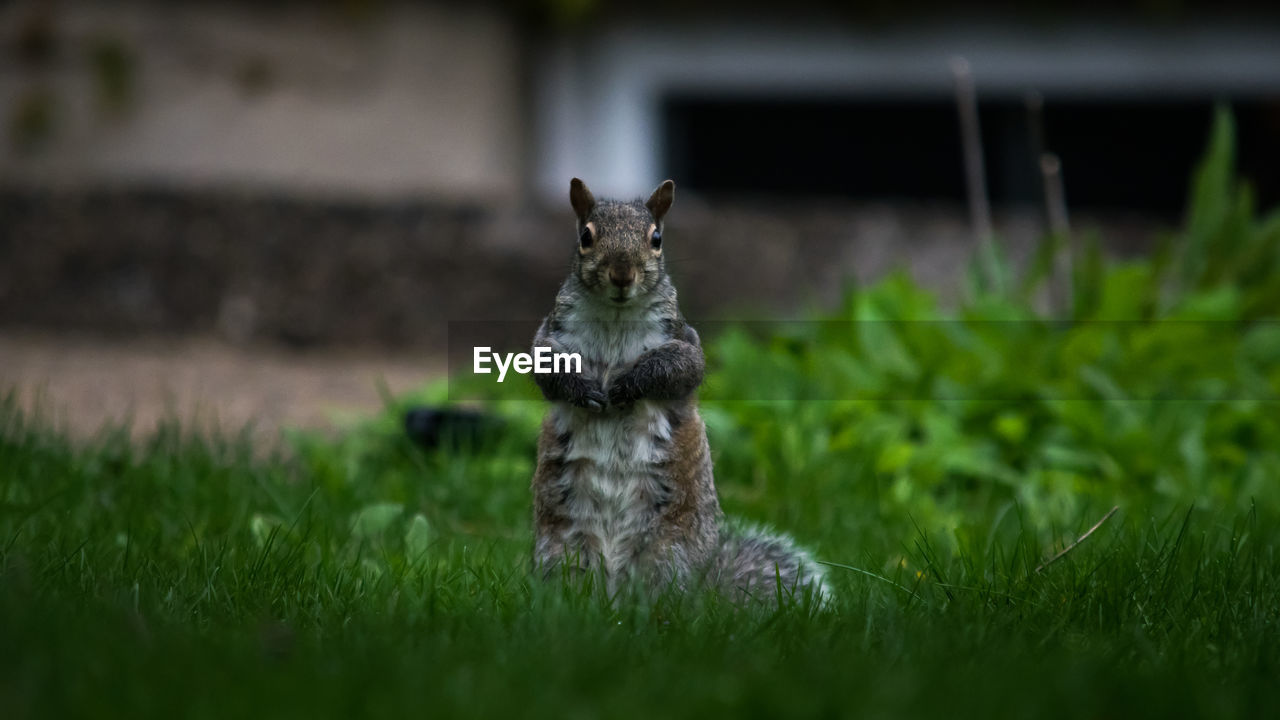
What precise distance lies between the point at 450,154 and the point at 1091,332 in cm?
350

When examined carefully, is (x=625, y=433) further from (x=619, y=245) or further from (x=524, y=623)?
(x=524, y=623)

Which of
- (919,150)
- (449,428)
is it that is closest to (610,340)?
(449,428)

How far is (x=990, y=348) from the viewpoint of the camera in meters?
3.94

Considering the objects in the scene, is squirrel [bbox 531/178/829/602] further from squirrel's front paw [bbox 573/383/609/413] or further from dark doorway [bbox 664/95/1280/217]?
dark doorway [bbox 664/95/1280/217]

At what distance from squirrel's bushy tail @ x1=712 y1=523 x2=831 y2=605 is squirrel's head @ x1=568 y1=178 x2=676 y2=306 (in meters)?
0.59

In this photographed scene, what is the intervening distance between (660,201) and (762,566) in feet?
2.49

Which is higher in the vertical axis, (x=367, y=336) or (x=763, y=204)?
(x=763, y=204)

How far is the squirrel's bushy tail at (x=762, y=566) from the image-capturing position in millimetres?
2203

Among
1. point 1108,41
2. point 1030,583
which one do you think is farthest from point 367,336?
point 1108,41

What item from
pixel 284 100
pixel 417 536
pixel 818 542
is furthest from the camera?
pixel 284 100

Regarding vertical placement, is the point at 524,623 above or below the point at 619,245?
below

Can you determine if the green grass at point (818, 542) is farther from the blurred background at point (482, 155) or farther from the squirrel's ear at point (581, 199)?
the blurred background at point (482, 155)

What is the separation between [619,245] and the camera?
6.52 ft

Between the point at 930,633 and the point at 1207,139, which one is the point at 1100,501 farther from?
the point at 1207,139
